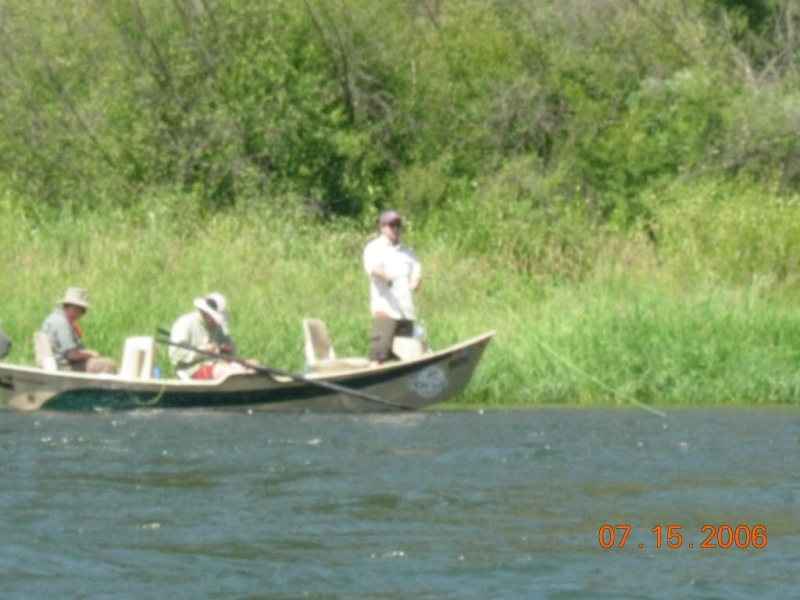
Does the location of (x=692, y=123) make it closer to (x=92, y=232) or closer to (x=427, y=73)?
(x=427, y=73)

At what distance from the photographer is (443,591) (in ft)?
25.0

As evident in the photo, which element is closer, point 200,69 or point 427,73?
point 200,69

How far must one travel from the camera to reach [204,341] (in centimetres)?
1541

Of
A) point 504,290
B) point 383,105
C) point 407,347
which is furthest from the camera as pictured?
point 383,105

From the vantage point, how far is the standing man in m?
14.7

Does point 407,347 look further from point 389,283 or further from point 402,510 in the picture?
point 402,510

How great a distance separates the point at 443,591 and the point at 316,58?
17354mm

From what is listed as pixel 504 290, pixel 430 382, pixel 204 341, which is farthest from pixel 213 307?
pixel 504 290

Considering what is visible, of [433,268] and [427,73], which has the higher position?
[427,73]

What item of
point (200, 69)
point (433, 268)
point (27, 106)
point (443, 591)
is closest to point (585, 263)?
point (433, 268)

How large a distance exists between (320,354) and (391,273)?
55.0 inches

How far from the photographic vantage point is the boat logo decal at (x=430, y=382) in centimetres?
1468

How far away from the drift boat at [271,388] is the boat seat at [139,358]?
222mm

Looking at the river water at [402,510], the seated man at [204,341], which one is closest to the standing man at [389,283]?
the seated man at [204,341]
